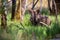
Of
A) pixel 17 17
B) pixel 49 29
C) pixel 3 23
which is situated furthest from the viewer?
pixel 17 17

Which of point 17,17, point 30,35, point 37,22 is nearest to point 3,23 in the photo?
point 30,35

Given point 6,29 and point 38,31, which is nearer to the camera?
point 6,29

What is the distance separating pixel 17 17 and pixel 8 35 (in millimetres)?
3031

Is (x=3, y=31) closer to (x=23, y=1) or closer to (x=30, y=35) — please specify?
(x=30, y=35)

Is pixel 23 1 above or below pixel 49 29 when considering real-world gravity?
above

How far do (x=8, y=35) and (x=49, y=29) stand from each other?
171 centimetres

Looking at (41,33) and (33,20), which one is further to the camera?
(33,20)

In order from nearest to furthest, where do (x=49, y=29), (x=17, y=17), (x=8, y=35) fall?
(x=8, y=35) → (x=49, y=29) → (x=17, y=17)

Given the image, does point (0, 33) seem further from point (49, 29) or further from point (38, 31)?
point (49, 29)

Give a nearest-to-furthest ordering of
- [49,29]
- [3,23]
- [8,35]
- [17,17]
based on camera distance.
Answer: [8,35], [3,23], [49,29], [17,17]

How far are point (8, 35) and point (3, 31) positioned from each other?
177 millimetres

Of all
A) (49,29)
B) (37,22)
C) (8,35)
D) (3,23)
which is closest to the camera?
(8,35)

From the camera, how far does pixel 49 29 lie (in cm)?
666

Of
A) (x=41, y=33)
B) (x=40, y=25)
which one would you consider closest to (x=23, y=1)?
(x=40, y=25)
